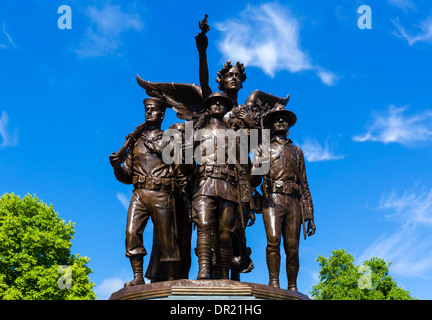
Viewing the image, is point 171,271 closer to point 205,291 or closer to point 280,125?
point 205,291

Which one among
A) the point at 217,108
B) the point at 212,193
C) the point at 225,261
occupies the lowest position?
the point at 225,261

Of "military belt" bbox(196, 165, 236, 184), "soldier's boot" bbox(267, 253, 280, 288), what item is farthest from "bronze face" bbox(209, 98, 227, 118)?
"soldier's boot" bbox(267, 253, 280, 288)

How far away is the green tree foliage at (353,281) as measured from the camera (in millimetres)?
28297

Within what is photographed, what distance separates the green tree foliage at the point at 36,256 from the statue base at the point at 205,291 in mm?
13961

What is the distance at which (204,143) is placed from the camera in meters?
10.8

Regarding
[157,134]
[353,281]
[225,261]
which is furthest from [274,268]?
[353,281]

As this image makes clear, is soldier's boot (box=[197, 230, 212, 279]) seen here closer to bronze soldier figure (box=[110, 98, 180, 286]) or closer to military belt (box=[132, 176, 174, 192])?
bronze soldier figure (box=[110, 98, 180, 286])

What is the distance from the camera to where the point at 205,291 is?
30.0 ft

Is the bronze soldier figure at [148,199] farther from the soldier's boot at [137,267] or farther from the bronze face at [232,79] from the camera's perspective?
the bronze face at [232,79]

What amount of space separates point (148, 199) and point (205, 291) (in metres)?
2.38

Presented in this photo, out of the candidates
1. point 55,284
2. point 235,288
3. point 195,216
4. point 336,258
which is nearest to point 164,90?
point 195,216

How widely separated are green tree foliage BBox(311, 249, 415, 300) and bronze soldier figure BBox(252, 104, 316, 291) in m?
18.2
